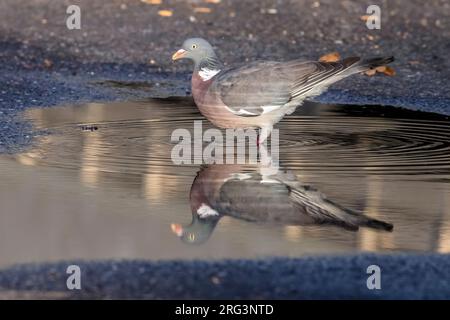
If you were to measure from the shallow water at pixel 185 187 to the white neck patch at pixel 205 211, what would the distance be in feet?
0.33

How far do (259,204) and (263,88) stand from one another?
2.06 m

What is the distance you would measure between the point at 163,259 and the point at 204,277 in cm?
43

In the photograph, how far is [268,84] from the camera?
31.3 ft

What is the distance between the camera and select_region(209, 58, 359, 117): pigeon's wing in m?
9.49

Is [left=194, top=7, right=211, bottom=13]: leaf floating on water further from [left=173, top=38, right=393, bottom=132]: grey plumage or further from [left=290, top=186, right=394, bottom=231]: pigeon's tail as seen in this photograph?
[left=290, top=186, right=394, bottom=231]: pigeon's tail

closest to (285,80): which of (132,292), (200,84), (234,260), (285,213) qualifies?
(200,84)

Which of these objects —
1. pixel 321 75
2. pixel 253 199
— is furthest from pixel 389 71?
pixel 253 199

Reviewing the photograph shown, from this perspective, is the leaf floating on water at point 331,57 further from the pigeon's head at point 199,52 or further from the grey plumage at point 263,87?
the grey plumage at point 263,87

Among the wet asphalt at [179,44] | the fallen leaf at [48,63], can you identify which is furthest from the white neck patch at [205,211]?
the fallen leaf at [48,63]

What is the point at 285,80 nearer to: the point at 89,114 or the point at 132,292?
the point at 89,114

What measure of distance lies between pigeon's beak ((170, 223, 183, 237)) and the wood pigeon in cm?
240

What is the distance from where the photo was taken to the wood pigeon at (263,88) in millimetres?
9500
